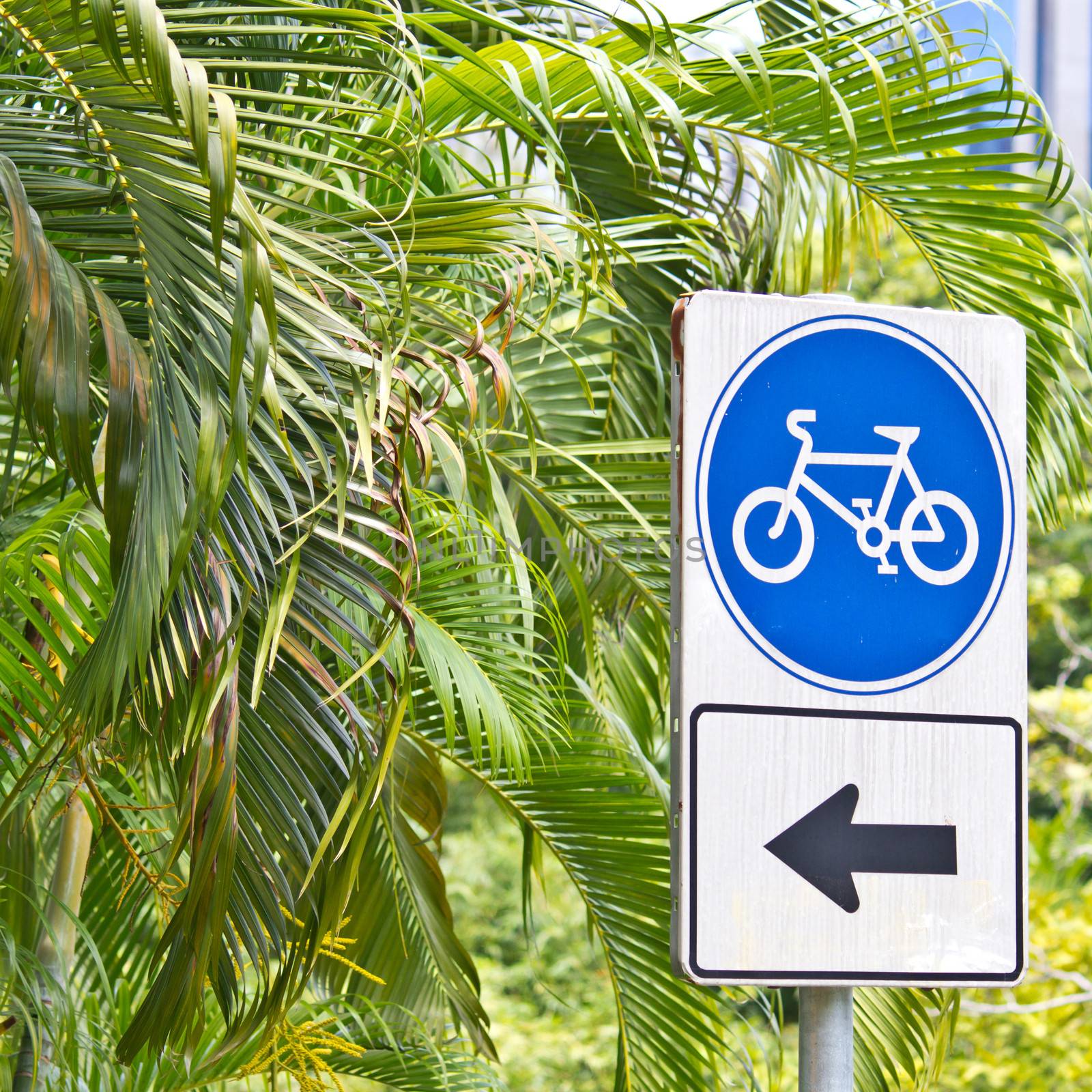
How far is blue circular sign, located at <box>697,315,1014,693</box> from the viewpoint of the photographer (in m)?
1.08

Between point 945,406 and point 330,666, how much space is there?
1.21m

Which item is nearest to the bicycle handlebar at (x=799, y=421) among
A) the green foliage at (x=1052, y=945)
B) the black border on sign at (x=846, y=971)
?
the black border on sign at (x=846, y=971)

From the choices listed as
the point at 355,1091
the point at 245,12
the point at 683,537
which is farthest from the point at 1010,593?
the point at 355,1091

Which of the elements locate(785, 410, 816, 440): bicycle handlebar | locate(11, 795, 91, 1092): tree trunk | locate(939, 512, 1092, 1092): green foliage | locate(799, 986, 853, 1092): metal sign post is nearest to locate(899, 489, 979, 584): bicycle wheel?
locate(785, 410, 816, 440): bicycle handlebar

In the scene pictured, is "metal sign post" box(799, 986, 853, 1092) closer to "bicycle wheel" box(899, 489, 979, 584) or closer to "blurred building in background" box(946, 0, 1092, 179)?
"bicycle wheel" box(899, 489, 979, 584)

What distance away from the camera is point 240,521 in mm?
1420

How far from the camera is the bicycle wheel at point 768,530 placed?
3.55 ft

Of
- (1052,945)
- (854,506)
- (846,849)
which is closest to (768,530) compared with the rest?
(854,506)

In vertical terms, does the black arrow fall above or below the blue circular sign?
below

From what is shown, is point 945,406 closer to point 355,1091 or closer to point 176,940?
point 176,940

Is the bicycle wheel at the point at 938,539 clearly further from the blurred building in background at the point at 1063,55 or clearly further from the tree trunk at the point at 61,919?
the blurred building in background at the point at 1063,55

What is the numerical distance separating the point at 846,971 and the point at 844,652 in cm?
26

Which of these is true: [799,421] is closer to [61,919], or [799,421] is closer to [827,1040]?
[827,1040]

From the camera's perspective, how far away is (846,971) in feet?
3.39
